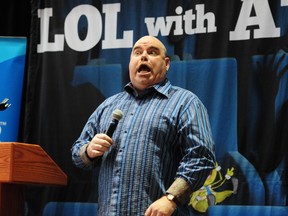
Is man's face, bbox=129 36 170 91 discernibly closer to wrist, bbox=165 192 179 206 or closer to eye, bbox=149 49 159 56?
eye, bbox=149 49 159 56

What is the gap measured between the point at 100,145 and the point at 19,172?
1.55 ft

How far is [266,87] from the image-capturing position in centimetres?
369

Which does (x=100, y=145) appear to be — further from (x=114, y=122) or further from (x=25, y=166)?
(x=25, y=166)

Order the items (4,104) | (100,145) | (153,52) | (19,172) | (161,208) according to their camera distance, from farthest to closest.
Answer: (4,104) < (153,52) < (19,172) < (100,145) < (161,208)

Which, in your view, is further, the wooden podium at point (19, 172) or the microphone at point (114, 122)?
the wooden podium at point (19, 172)

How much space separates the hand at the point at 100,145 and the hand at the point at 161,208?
342mm

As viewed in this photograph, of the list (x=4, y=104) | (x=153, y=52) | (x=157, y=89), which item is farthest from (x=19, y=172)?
(x=4, y=104)

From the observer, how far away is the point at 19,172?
2.86 m

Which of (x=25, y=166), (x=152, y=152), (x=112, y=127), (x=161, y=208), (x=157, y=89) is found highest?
(x=157, y=89)

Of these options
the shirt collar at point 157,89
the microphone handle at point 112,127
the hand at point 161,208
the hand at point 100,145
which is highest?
the shirt collar at point 157,89

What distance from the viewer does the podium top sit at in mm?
2820

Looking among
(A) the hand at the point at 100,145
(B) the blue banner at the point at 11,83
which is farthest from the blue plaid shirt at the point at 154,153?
(B) the blue banner at the point at 11,83

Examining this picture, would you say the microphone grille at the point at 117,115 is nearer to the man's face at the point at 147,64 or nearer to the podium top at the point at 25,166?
the man's face at the point at 147,64

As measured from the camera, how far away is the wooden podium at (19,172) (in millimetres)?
2826
